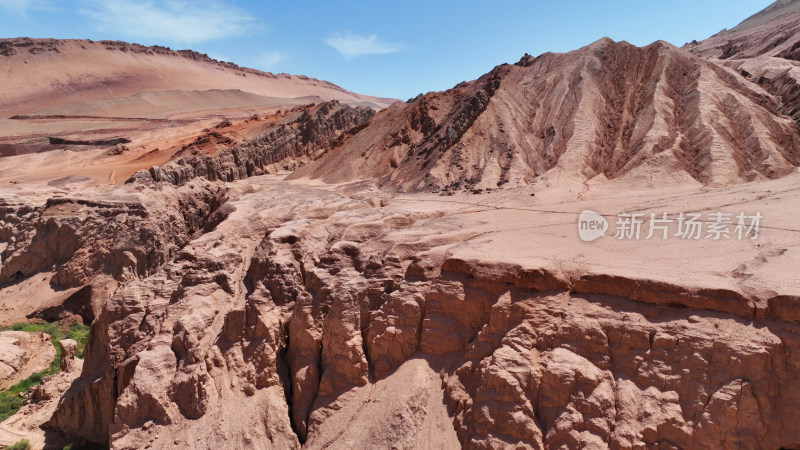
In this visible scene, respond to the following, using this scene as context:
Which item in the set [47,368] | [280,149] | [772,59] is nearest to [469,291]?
[47,368]

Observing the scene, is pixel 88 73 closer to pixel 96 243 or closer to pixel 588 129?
pixel 96 243

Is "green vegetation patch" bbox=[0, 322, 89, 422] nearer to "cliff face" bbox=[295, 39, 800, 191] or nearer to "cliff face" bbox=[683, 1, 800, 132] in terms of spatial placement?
"cliff face" bbox=[295, 39, 800, 191]

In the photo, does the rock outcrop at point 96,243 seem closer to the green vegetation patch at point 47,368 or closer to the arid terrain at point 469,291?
the arid terrain at point 469,291

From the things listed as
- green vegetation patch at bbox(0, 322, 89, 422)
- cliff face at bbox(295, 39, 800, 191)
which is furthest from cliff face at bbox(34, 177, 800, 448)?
cliff face at bbox(295, 39, 800, 191)

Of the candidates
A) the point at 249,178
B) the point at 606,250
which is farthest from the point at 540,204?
the point at 249,178

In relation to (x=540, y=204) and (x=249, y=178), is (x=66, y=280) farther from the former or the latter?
(x=540, y=204)
